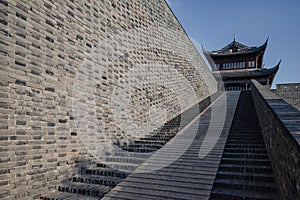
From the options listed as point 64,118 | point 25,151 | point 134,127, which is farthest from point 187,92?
point 25,151

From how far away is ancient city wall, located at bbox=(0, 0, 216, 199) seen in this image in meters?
2.47

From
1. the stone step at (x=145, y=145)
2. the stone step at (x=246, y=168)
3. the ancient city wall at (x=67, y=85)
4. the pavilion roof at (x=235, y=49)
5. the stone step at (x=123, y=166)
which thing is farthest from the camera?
the pavilion roof at (x=235, y=49)

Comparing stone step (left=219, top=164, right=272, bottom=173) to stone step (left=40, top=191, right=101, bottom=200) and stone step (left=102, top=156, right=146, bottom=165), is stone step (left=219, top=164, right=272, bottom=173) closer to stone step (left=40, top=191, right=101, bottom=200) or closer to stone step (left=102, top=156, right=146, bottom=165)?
stone step (left=102, top=156, right=146, bottom=165)

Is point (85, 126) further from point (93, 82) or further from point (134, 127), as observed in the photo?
point (134, 127)

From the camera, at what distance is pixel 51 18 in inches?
121

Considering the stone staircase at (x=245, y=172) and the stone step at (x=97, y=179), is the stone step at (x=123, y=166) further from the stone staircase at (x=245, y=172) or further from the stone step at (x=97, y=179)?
the stone staircase at (x=245, y=172)

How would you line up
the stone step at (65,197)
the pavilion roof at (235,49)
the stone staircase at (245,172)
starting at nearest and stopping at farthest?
the stone staircase at (245,172) → the stone step at (65,197) → the pavilion roof at (235,49)

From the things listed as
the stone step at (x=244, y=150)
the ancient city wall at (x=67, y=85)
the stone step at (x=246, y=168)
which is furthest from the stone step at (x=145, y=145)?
the stone step at (x=246, y=168)

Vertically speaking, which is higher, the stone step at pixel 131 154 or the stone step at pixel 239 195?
the stone step at pixel 131 154

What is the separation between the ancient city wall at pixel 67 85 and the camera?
8.09 ft

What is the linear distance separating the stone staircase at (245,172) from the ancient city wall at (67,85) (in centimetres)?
210

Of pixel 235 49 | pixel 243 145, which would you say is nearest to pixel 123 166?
pixel 243 145

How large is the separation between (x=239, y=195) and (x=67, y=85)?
108 inches

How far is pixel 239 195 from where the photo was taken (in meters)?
2.27
